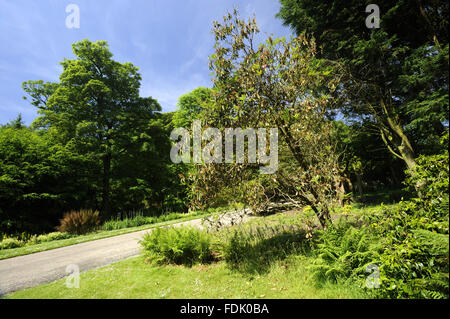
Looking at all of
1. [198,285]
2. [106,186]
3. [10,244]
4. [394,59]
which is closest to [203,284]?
[198,285]

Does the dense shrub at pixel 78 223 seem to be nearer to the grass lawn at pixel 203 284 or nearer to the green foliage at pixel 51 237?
the green foliage at pixel 51 237

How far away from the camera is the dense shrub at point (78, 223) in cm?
1207

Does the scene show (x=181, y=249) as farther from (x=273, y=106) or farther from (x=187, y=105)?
(x=187, y=105)

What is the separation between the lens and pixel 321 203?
4254 mm

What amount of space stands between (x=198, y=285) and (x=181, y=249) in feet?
4.55

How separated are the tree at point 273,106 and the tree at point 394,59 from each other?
2951 mm

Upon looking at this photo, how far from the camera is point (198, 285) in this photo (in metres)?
3.79

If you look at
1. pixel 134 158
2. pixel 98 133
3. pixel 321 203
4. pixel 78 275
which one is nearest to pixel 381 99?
pixel 321 203

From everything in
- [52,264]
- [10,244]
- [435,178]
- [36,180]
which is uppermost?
[435,178]

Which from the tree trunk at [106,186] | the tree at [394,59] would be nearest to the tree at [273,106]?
the tree at [394,59]
